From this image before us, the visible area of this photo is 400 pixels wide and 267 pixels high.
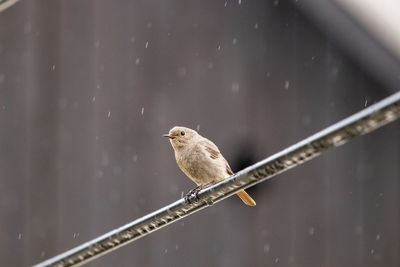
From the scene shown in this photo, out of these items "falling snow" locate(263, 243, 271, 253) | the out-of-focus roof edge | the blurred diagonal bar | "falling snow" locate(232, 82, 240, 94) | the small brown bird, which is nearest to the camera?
the blurred diagonal bar

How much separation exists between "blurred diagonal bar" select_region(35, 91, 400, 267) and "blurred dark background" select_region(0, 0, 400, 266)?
423 centimetres

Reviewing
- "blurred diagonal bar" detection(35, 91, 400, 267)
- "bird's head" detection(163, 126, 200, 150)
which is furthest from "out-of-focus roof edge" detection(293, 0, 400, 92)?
"blurred diagonal bar" detection(35, 91, 400, 267)

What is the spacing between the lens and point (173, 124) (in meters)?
6.31

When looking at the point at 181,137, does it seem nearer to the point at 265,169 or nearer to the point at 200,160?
the point at 200,160

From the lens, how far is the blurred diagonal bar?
130 centimetres

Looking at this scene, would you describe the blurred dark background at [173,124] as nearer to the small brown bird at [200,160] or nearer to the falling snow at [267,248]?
the falling snow at [267,248]

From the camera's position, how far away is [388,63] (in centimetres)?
615

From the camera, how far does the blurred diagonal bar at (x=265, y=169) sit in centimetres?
130

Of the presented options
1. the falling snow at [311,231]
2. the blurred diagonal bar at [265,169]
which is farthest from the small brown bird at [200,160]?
the falling snow at [311,231]

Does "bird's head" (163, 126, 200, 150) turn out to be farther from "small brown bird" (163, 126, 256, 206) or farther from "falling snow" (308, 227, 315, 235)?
"falling snow" (308, 227, 315, 235)

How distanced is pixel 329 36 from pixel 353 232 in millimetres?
1572

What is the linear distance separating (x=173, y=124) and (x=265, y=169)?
15.5 feet

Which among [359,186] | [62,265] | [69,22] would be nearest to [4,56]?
[69,22]

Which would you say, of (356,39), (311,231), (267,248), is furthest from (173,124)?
(356,39)
